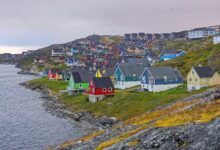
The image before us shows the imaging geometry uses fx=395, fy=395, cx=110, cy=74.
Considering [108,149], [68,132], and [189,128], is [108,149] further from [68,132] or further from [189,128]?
[68,132]

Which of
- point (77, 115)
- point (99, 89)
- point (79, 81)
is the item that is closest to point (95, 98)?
point (99, 89)

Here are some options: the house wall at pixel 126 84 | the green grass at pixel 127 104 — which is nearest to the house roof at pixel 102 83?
the green grass at pixel 127 104

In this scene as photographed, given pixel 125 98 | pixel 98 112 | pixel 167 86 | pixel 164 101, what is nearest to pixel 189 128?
pixel 164 101

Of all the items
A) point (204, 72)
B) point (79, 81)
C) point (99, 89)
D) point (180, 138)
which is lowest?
point (99, 89)

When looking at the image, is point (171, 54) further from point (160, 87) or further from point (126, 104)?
point (126, 104)

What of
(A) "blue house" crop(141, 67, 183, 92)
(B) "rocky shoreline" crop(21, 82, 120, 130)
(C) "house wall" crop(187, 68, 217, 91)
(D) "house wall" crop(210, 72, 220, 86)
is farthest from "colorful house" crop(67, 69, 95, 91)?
(D) "house wall" crop(210, 72, 220, 86)

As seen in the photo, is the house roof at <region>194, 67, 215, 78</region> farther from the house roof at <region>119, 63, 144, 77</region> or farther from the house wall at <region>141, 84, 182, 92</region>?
the house roof at <region>119, 63, 144, 77</region>
